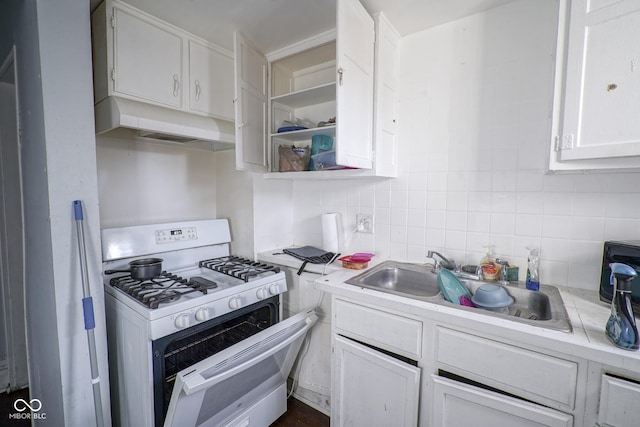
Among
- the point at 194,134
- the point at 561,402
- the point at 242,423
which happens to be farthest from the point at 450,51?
the point at 242,423

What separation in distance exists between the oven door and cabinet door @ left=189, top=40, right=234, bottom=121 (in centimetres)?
139

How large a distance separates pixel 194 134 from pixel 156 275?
829mm

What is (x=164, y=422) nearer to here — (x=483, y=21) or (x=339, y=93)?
(x=339, y=93)

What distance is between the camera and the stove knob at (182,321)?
1234mm

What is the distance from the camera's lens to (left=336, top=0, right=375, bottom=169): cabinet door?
131 cm

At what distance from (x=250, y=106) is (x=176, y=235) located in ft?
3.13

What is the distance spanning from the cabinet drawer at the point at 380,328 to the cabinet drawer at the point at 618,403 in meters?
0.54

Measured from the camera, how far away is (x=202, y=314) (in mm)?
1323

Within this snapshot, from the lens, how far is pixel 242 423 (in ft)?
4.84

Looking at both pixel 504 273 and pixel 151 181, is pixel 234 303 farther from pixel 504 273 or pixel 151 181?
pixel 504 273

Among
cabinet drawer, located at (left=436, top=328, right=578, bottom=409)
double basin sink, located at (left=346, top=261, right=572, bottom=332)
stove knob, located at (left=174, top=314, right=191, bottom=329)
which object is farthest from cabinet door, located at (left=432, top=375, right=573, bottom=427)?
stove knob, located at (left=174, top=314, right=191, bottom=329)

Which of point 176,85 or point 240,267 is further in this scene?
point 240,267

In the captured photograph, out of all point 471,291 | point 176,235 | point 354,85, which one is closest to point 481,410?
point 471,291

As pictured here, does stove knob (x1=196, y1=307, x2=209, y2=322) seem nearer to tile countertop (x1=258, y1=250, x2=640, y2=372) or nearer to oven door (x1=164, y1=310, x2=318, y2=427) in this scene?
oven door (x1=164, y1=310, x2=318, y2=427)
